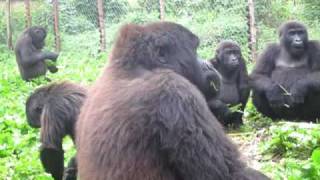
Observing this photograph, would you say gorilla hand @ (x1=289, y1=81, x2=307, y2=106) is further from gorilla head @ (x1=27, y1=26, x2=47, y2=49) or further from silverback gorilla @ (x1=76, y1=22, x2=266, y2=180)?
gorilla head @ (x1=27, y1=26, x2=47, y2=49)

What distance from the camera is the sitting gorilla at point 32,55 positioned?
43.1ft

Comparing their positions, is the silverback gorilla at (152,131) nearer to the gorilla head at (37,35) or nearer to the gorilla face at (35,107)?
the gorilla face at (35,107)

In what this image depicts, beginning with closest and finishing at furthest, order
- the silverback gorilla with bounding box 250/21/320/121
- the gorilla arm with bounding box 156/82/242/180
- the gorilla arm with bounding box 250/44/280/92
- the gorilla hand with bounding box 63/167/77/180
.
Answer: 1. the gorilla arm with bounding box 156/82/242/180
2. the gorilla hand with bounding box 63/167/77/180
3. the silverback gorilla with bounding box 250/21/320/121
4. the gorilla arm with bounding box 250/44/280/92

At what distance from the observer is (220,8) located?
1475 cm

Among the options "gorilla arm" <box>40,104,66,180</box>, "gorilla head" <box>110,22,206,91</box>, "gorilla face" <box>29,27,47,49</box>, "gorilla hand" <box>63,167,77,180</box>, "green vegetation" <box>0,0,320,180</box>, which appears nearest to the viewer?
"gorilla head" <box>110,22,206,91</box>

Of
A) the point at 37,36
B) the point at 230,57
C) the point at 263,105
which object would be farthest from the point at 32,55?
the point at 263,105

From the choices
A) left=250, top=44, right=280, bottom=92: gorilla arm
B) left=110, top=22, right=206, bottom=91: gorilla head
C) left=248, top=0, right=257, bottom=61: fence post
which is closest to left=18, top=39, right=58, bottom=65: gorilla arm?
left=248, top=0, right=257, bottom=61: fence post

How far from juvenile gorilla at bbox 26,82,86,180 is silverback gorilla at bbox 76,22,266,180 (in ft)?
6.12

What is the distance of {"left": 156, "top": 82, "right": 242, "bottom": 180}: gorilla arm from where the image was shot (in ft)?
9.16

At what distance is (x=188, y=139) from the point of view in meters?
2.79

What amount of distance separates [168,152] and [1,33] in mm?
22258

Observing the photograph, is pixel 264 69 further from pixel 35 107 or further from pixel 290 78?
pixel 35 107

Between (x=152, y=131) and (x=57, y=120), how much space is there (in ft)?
7.78

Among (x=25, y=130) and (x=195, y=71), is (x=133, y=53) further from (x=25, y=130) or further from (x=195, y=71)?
(x=25, y=130)
